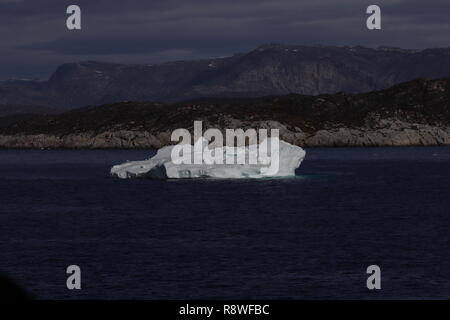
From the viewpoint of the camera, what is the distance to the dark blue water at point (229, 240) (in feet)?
88.5

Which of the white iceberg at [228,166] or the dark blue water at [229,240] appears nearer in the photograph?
the dark blue water at [229,240]

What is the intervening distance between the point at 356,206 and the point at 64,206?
2259cm

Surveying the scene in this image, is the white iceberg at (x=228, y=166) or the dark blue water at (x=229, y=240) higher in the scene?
the white iceberg at (x=228, y=166)

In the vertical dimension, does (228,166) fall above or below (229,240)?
above

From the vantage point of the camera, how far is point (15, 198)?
70438 millimetres

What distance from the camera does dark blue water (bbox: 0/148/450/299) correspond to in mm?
26984

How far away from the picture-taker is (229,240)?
39812 millimetres

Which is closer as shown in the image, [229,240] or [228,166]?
[229,240]

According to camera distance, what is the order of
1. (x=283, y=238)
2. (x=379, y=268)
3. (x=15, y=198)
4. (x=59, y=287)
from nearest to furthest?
→ (x=59, y=287) → (x=379, y=268) → (x=283, y=238) → (x=15, y=198)

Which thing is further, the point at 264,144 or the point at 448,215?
the point at 264,144
